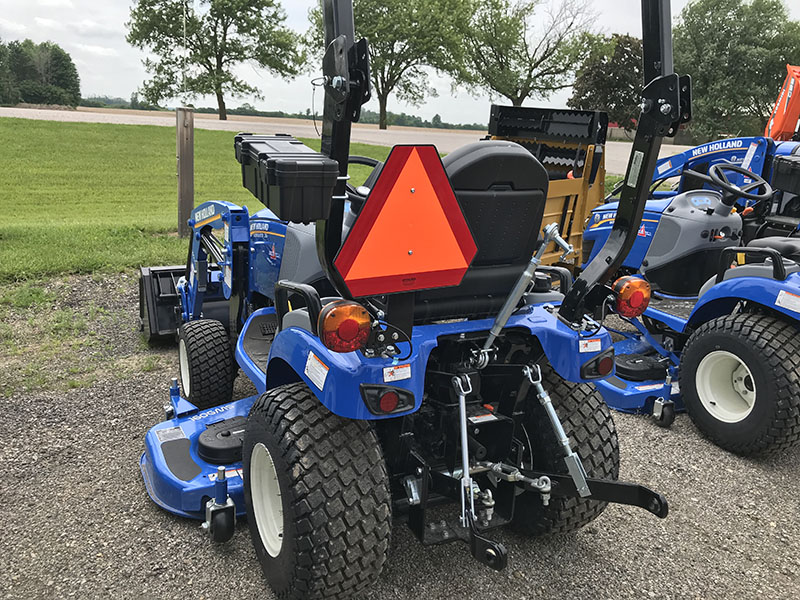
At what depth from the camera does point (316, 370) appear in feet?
7.34

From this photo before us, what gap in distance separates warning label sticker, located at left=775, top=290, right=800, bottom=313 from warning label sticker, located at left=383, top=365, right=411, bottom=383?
8.24ft

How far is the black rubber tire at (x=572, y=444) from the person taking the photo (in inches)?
103

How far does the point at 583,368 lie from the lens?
2449mm

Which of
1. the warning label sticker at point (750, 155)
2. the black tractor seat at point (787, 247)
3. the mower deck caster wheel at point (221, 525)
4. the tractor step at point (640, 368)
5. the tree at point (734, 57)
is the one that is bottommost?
the mower deck caster wheel at point (221, 525)

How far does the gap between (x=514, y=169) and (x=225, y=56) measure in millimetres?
28560

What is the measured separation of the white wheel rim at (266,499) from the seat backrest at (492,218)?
79 cm

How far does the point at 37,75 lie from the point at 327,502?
53733 mm

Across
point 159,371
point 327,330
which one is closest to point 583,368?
point 327,330

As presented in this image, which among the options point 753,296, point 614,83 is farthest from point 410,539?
point 614,83

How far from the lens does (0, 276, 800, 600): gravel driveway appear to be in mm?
2502

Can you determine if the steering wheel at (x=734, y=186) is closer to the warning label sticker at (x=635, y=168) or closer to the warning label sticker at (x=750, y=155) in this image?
the warning label sticker at (x=750, y=155)

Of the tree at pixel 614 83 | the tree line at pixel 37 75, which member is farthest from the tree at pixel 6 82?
the tree at pixel 614 83

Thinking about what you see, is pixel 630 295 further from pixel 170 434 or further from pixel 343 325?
pixel 170 434

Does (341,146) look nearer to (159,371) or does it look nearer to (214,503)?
(214,503)
